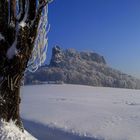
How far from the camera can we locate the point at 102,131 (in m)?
8.58

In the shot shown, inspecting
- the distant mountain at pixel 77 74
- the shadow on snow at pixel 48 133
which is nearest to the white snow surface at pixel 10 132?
the shadow on snow at pixel 48 133

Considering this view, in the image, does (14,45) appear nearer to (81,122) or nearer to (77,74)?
(81,122)

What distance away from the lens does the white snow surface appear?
484 centimetres

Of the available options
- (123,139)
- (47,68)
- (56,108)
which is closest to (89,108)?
(56,108)

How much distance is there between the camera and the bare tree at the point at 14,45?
4.96 metres

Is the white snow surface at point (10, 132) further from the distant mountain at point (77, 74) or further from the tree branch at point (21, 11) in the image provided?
the distant mountain at point (77, 74)

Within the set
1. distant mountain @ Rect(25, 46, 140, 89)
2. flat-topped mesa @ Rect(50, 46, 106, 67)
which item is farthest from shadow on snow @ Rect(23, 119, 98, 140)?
flat-topped mesa @ Rect(50, 46, 106, 67)

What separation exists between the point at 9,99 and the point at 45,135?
4.39 metres

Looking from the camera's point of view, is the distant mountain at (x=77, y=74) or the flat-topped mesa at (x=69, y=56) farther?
the flat-topped mesa at (x=69, y=56)

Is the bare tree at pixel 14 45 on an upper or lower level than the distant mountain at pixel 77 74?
lower

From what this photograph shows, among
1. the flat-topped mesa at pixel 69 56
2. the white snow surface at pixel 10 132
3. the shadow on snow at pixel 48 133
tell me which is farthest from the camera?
the flat-topped mesa at pixel 69 56

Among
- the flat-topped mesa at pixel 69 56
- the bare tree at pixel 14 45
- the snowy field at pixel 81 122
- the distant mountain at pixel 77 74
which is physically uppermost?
the flat-topped mesa at pixel 69 56

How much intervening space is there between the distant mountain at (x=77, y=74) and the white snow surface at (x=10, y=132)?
914 inches

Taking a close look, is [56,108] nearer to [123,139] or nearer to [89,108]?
[89,108]
